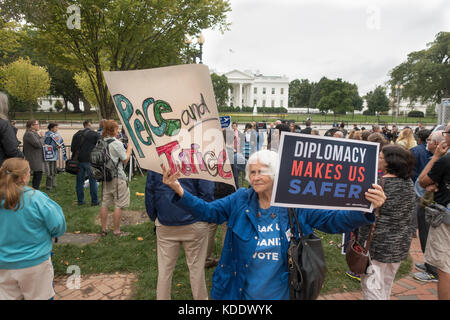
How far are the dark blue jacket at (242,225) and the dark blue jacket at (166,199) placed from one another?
69 centimetres

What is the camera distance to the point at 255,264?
6.57 feet

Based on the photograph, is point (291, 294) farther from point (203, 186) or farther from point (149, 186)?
point (149, 186)

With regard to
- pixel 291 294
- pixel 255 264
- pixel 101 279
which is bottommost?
pixel 101 279

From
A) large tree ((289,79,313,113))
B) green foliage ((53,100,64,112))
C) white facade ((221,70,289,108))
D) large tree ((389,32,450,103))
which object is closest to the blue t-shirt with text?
large tree ((389,32,450,103))

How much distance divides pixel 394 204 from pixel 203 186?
6.06 ft

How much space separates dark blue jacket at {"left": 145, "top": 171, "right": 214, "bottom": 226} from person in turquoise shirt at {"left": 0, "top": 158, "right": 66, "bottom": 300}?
814 mm

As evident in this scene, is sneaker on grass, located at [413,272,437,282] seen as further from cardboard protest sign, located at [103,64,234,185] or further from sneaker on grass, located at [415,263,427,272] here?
cardboard protest sign, located at [103,64,234,185]

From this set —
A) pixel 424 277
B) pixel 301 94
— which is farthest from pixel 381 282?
pixel 301 94

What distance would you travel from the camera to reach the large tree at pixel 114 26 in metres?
10.6

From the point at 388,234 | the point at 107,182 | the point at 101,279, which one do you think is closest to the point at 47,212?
the point at 101,279

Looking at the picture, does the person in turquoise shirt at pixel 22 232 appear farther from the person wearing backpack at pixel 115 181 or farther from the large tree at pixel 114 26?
the large tree at pixel 114 26

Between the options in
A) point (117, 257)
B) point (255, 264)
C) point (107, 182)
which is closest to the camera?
point (255, 264)

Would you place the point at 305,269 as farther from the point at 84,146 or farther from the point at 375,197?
the point at 84,146

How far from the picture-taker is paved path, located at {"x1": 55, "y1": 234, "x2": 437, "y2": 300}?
11.8 feet
